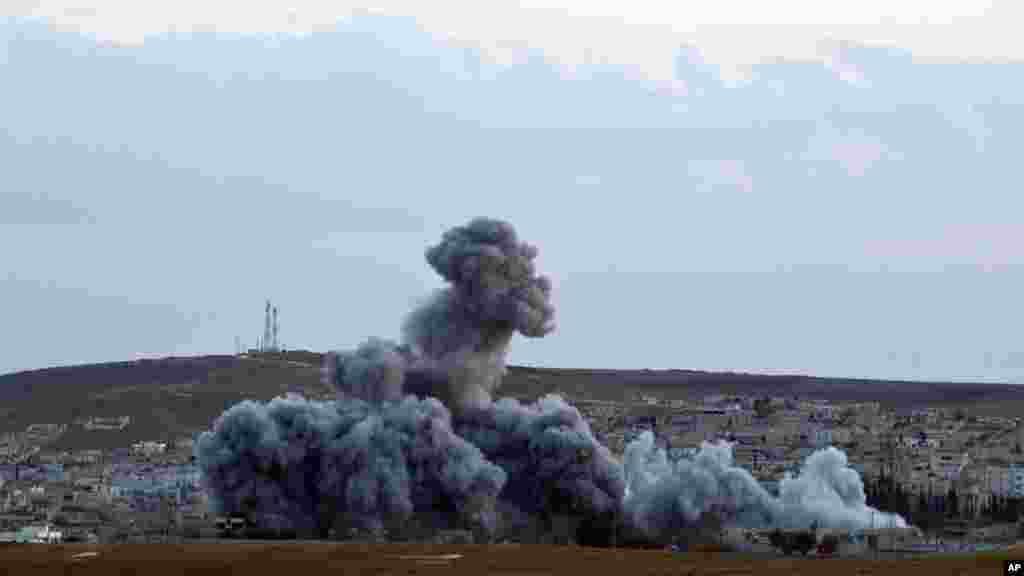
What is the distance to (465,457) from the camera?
140375 millimetres

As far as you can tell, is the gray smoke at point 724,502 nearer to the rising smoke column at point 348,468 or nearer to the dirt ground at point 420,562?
the rising smoke column at point 348,468

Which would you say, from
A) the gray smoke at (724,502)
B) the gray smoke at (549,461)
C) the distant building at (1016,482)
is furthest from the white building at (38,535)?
the distant building at (1016,482)

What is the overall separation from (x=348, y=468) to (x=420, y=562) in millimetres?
31495

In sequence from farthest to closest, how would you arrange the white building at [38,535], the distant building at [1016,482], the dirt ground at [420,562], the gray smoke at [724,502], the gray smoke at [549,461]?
the distant building at [1016,482], the gray smoke at [549,461], the gray smoke at [724,502], the white building at [38,535], the dirt ground at [420,562]

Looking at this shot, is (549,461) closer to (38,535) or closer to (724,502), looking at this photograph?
(724,502)

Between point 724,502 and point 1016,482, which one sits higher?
point 1016,482

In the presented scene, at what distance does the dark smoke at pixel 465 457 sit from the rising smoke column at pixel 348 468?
85 millimetres

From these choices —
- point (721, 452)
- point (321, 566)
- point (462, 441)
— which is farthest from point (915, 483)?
point (321, 566)

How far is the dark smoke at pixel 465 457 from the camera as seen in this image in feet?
458

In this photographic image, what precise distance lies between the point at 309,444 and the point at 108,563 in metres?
33.6

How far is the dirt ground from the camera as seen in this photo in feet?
344

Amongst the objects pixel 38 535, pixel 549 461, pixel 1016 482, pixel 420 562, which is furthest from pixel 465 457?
pixel 1016 482

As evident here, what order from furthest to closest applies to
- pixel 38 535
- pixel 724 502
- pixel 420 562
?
1. pixel 38 535
2. pixel 724 502
3. pixel 420 562

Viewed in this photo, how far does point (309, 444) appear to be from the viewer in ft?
468
